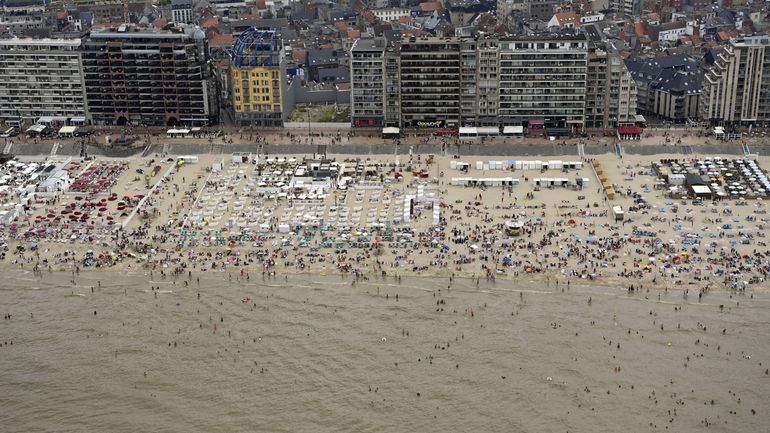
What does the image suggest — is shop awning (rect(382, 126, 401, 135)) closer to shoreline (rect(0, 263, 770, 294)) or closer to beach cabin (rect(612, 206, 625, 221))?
beach cabin (rect(612, 206, 625, 221))

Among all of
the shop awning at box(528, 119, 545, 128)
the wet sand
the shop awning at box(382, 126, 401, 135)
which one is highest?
the shop awning at box(528, 119, 545, 128)

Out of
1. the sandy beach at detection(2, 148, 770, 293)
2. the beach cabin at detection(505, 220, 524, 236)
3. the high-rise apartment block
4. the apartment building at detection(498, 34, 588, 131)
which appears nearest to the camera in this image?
the sandy beach at detection(2, 148, 770, 293)

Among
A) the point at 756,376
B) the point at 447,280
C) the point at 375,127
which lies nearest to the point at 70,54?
the point at 375,127

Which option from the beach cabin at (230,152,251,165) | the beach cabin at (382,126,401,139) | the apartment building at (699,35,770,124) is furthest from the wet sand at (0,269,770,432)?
the apartment building at (699,35,770,124)

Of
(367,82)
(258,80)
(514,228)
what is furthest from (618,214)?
(258,80)

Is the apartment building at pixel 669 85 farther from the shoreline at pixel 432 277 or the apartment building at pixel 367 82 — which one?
the shoreline at pixel 432 277

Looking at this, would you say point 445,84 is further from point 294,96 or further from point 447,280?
point 447,280
